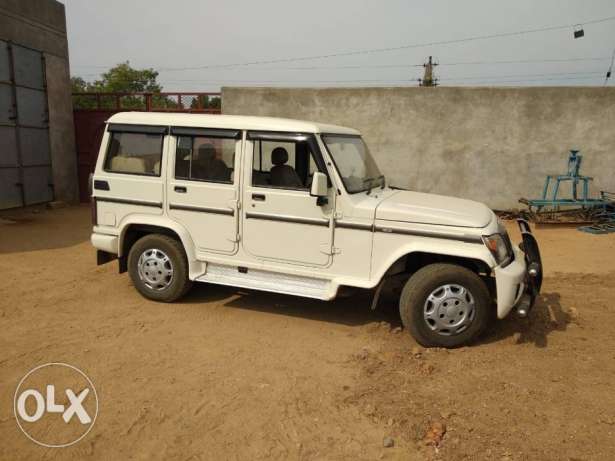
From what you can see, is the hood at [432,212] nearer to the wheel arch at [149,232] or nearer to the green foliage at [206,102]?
the wheel arch at [149,232]

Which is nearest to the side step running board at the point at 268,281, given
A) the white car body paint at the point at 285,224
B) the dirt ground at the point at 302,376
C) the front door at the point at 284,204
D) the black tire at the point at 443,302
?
the white car body paint at the point at 285,224

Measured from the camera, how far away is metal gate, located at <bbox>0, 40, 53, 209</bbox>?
1111 centimetres

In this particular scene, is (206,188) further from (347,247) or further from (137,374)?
(137,374)

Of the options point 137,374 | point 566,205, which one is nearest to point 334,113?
point 566,205

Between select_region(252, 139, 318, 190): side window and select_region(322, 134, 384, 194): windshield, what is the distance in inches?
9.8

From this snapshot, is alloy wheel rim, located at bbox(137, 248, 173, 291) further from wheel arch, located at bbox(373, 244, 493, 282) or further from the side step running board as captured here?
wheel arch, located at bbox(373, 244, 493, 282)

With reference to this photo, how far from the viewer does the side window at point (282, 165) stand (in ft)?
15.4

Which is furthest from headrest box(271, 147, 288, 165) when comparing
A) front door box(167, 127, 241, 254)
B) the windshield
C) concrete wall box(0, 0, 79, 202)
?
concrete wall box(0, 0, 79, 202)

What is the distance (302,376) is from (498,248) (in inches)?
80.6

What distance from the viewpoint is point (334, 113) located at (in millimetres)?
11844

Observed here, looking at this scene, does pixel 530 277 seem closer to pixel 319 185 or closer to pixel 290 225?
pixel 319 185

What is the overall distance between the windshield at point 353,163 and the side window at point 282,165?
25 cm

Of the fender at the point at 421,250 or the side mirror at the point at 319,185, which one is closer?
the fender at the point at 421,250

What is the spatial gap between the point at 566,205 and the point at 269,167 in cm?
907
